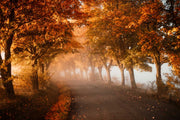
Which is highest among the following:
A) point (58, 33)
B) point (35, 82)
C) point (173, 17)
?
point (173, 17)

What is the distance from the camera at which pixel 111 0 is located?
575 inches

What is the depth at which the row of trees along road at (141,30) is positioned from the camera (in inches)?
370

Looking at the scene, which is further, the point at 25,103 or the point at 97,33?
the point at 97,33

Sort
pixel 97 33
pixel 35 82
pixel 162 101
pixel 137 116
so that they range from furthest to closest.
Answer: pixel 97 33, pixel 35 82, pixel 162 101, pixel 137 116

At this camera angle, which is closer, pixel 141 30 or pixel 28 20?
pixel 28 20

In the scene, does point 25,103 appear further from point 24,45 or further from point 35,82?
point 24,45

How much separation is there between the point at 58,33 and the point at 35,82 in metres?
6.00

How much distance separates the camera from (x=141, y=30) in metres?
12.6

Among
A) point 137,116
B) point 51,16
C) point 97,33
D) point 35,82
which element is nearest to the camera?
point 137,116

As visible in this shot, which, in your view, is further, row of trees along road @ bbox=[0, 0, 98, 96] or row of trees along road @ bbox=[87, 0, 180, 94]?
row of trees along road @ bbox=[87, 0, 180, 94]

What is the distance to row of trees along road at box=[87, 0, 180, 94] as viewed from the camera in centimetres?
939

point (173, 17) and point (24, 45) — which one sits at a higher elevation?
A: point (173, 17)

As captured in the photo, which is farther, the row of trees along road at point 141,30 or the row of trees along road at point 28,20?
the row of trees along road at point 141,30

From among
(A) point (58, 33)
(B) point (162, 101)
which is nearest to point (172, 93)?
(B) point (162, 101)
